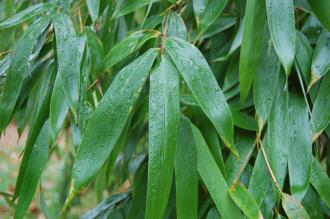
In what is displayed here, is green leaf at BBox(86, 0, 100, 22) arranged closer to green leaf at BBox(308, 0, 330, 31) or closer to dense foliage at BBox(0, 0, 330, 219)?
dense foliage at BBox(0, 0, 330, 219)

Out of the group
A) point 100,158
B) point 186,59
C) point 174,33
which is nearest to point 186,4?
point 174,33

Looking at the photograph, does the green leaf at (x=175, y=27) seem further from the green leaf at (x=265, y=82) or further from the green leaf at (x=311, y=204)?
the green leaf at (x=311, y=204)

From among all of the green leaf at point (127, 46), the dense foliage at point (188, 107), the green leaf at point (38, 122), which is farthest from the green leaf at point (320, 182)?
the green leaf at point (38, 122)

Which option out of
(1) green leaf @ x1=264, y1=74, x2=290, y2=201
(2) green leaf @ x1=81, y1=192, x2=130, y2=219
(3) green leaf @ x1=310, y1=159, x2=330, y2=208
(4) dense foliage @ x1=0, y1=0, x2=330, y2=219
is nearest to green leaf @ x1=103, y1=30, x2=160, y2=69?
(4) dense foliage @ x1=0, y1=0, x2=330, y2=219

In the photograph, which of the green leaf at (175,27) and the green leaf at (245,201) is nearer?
the green leaf at (245,201)

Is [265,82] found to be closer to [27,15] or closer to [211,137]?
[211,137]

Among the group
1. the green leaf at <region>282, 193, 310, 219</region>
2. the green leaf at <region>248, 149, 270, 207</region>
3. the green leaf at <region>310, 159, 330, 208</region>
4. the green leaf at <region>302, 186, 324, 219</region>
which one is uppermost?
the green leaf at <region>248, 149, 270, 207</region>
